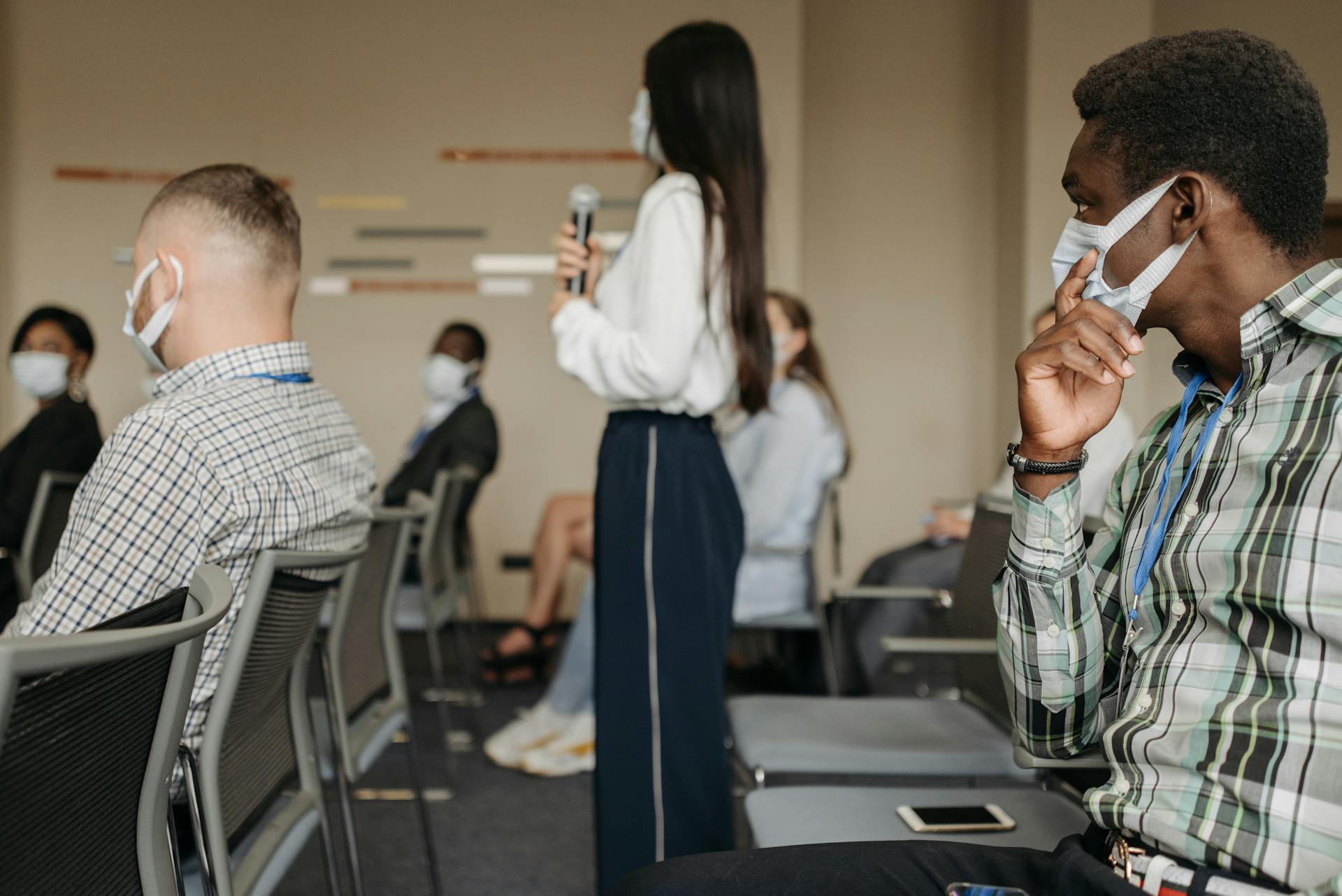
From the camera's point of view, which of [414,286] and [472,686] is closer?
[472,686]

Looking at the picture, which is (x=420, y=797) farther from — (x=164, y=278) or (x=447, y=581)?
(x=447, y=581)

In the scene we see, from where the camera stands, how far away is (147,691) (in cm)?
83

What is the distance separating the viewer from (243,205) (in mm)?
1426

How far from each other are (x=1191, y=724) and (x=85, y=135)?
18.4 ft

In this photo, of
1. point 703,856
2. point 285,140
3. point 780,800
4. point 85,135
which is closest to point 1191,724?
point 703,856

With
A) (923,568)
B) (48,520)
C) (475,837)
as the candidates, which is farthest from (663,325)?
(923,568)

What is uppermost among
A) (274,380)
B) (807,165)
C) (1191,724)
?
(807,165)

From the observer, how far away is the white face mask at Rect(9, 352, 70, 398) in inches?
130

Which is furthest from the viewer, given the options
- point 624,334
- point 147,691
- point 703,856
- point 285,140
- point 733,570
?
point 285,140

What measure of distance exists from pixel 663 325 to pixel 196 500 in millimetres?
756

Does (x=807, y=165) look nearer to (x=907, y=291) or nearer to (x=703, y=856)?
(x=907, y=291)

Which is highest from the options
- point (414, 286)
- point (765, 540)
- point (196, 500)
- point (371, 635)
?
point (414, 286)

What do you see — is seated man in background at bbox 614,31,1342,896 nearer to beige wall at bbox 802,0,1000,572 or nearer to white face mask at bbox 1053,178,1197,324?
white face mask at bbox 1053,178,1197,324

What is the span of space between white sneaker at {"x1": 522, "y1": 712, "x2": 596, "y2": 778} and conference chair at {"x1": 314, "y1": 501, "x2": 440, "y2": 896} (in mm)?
713
